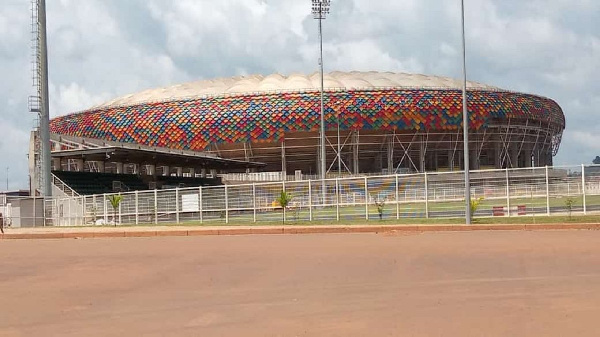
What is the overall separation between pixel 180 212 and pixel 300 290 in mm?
20645

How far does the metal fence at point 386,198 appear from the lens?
891 inches

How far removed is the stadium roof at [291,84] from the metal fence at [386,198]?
3622 centimetres

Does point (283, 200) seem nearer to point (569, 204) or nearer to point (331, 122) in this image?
point (569, 204)

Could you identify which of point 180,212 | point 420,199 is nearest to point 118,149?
point 180,212

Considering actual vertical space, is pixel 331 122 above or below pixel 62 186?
above

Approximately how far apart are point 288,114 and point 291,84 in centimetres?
557

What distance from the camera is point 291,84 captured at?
66375mm

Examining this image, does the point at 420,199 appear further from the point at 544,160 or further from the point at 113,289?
the point at 544,160

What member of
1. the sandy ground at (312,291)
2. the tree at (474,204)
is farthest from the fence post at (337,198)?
the sandy ground at (312,291)

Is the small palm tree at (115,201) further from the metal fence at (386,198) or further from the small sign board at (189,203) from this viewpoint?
the small sign board at (189,203)

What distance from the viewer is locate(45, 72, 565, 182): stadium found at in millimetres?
61500

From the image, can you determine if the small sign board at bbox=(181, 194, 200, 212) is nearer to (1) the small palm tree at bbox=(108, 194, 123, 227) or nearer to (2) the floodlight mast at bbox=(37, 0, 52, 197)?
(1) the small palm tree at bbox=(108, 194, 123, 227)

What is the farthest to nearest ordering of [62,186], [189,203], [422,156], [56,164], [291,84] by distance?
1. [291,84]
2. [422,156]
3. [56,164]
4. [62,186]
5. [189,203]

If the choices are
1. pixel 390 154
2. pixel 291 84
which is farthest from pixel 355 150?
pixel 291 84
